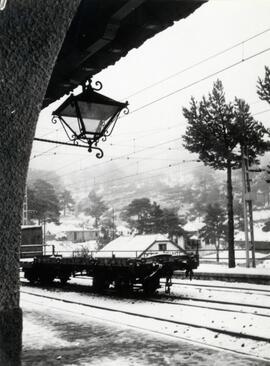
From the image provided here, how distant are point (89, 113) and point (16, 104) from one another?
2250 mm

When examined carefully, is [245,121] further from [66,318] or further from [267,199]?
[267,199]

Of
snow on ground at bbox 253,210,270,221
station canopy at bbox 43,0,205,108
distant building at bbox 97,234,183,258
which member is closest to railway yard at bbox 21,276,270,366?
station canopy at bbox 43,0,205,108

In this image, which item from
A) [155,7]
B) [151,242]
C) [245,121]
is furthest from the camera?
[151,242]

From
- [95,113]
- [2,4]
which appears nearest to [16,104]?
[2,4]

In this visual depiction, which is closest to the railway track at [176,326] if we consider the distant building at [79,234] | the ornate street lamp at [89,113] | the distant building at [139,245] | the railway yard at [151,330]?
the railway yard at [151,330]

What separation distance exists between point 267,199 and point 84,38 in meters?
139

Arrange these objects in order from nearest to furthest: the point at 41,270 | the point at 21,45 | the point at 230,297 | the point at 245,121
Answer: the point at 21,45, the point at 230,297, the point at 41,270, the point at 245,121

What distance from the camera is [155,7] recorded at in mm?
3355

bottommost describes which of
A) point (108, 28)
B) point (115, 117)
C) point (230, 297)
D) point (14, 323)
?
point (230, 297)

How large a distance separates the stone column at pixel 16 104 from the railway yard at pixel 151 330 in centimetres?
384

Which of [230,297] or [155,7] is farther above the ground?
[155,7]

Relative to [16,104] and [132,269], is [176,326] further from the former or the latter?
[16,104]

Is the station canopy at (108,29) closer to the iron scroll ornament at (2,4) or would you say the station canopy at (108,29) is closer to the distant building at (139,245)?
the iron scroll ornament at (2,4)

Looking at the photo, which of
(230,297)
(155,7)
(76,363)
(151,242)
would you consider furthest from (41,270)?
(151,242)
